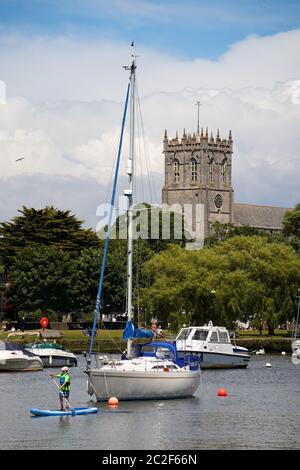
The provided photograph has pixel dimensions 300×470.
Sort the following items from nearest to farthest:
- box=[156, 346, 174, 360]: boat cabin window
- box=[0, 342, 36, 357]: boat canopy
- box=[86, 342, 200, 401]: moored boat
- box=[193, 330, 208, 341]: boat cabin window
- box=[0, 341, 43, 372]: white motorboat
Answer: box=[86, 342, 200, 401]: moored boat → box=[156, 346, 174, 360]: boat cabin window → box=[0, 341, 43, 372]: white motorboat → box=[0, 342, 36, 357]: boat canopy → box=[193, 330, 208, 341]: boat cabin window

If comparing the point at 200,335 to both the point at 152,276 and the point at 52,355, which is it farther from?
the point at 152,276

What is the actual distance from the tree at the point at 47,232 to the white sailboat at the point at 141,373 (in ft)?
322

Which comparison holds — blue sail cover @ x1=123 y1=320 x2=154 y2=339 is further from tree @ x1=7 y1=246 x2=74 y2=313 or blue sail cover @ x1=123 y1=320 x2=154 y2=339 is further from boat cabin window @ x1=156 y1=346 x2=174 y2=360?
tree @ x1=7 y1=246 x2=74 y2=313

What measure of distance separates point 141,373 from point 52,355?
34344mm

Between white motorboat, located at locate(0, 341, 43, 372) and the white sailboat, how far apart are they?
78.8 ft

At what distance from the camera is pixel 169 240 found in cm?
19550

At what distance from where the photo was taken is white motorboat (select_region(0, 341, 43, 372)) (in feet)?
299

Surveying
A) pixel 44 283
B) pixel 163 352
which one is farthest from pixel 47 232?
pixel 163 352

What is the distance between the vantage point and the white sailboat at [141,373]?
63812 millimetres

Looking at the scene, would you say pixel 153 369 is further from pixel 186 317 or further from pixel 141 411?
pixel 186 317

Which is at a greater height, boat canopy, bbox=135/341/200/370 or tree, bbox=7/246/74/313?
tree, bbox=7/246/74/313

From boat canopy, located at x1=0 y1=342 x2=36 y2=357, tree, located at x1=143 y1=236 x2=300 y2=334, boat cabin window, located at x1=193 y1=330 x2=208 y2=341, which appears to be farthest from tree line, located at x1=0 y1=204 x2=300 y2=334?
boat canopy, located at x1=0 y1=342 x2=36 y2=357
